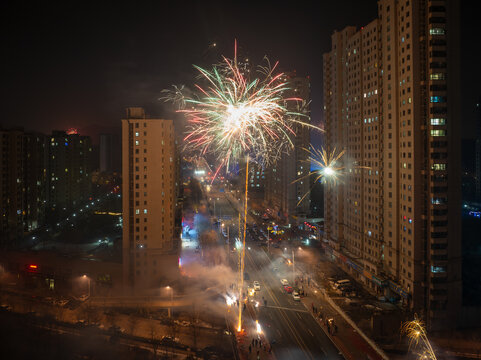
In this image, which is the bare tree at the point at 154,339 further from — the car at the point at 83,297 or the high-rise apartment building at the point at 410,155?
the high-rise apartment building at the point at 410,155

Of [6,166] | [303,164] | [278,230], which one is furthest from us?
[303,164]

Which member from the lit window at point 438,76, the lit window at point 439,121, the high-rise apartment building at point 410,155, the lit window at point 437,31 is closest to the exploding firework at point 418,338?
the high-rise apartment building at point 410,155

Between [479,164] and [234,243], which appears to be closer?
[234,243]

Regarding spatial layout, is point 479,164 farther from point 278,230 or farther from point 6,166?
point 6,166

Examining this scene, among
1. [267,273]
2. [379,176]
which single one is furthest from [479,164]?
[267,273]

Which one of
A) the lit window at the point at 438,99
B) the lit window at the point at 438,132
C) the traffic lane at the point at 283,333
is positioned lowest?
the traffic lane at the point at 283,333

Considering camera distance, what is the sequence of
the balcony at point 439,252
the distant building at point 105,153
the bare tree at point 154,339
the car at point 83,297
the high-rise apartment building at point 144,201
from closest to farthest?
the bare tree at point 154,339, the balcony at point 439,252, the car at point 83,297, the high-rise apartment building at point 144,201, the distant building at point 105,153

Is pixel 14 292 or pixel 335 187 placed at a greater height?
Answer: pixel 335 187
